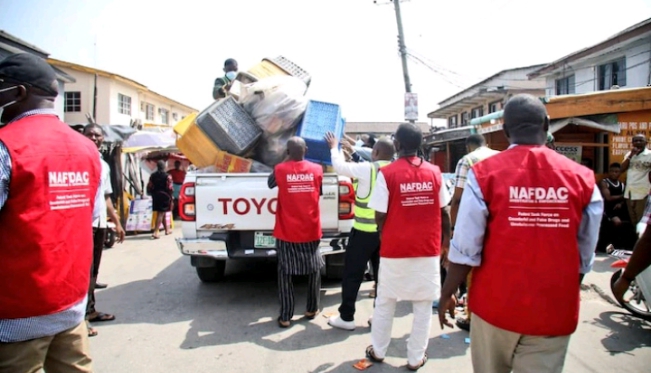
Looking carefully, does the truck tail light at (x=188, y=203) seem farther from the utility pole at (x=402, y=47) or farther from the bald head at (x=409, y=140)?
the utility pole at (x=402, y=47)

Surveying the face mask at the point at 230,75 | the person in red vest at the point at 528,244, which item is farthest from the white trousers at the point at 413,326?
the face mask at the point at 230,75

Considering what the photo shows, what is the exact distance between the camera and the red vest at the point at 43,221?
5.90 ft

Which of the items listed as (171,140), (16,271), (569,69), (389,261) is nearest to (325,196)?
(389,261)

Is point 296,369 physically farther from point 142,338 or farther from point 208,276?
point 208,276

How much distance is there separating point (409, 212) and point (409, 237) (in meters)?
0.19

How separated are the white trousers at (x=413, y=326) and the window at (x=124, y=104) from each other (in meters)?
27.1

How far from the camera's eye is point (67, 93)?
24.8m

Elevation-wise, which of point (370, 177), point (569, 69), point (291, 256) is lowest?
point (291, 256)

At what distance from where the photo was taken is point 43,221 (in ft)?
6.12

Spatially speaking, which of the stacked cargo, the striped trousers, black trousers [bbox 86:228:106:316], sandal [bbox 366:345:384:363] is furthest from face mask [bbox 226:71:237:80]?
sandal [bbox 366:345:384:363]

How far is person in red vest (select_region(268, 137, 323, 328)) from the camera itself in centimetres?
437

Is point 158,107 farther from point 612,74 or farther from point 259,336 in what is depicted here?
point 259,336

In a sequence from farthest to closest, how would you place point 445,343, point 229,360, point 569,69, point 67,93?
point 67,93 < point 569,69 < point 445,343 < point 229,360

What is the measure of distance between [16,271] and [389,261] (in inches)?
94.6
